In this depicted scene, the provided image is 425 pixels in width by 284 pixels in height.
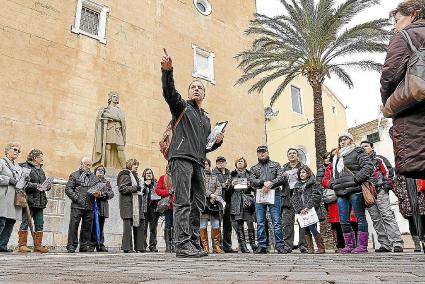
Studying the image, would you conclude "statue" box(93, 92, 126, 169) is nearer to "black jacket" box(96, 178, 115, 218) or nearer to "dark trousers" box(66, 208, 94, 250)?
"black jacket" box(96, 178, 115, 218)

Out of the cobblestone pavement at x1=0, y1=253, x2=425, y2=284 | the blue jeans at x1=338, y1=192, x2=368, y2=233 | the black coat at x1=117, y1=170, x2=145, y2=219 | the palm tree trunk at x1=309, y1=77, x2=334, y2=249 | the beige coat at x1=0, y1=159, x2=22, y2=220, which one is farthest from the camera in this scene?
the palm tree trunk at x1=309, y1=77, x2=334, y2=249

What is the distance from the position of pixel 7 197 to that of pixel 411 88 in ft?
22.4

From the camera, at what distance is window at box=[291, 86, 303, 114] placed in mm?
29025

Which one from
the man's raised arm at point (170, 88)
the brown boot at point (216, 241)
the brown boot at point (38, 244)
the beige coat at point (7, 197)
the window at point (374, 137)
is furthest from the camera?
the window at point (374, 137)

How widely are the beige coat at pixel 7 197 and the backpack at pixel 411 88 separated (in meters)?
6.56

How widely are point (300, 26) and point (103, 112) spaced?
7936 millimetres

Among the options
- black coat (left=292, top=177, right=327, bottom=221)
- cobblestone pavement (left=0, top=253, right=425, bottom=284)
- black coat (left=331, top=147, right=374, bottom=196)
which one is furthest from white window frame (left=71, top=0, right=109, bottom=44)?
cobblestone pavement (left=0, top=253, right=425, bottom=284)

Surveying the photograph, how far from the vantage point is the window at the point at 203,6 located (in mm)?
24500

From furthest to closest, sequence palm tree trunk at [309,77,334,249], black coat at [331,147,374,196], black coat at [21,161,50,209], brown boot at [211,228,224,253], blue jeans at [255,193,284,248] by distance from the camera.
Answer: palm tree trunk at [309,77,334,249]
brown boot at [211,228,224,253]
black coat at [21,161,50,209]
blue jeans at [255,193,284,248]
black coat at [331,147,374,196]

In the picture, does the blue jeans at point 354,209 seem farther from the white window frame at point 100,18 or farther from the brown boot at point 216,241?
the white window frame at point 100,18

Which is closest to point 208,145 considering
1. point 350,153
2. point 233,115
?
point 350,153

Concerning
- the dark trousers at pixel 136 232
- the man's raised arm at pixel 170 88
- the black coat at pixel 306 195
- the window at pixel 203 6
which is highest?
the window at pixel 203 6

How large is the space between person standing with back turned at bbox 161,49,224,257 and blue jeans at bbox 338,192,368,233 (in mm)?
2526

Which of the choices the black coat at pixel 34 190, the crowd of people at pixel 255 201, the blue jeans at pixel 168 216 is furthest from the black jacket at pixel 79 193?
the blue jeans at pixel 168 216
